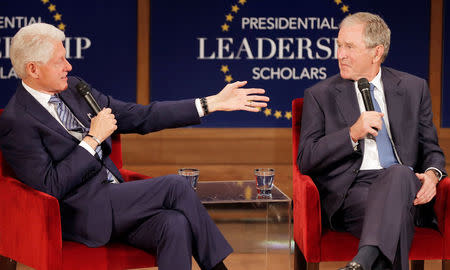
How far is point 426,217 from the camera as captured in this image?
112 inches

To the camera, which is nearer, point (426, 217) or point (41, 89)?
point (41, 89)

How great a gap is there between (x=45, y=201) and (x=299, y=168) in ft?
3.89

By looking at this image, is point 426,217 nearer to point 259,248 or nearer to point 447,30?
point 259,248

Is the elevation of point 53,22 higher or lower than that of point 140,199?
higher

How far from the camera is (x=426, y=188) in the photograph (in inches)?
107

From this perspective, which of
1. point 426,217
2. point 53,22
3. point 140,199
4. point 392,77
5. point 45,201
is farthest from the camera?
point 53,22

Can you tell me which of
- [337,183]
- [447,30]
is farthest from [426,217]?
[447,30]

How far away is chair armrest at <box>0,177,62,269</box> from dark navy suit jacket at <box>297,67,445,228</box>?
1159 millimetres

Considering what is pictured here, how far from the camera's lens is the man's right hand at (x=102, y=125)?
2553 millimetres

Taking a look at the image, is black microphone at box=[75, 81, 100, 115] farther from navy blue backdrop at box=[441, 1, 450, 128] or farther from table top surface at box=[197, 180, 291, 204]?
navy blue backdrop at box=[441, 1, 450, 128]

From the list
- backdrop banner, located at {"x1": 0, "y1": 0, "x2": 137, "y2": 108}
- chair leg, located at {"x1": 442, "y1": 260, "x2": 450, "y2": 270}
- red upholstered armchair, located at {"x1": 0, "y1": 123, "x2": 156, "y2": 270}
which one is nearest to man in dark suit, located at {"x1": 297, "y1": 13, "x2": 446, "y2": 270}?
chair leg, located at {"x1": 442, "y1": 260, "x2": 450, "y2": 270}

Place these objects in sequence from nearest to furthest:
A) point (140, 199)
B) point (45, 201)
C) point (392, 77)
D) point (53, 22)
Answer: point (45, 201)
point (140, 199)
point (392, 77)
point (53, 22)

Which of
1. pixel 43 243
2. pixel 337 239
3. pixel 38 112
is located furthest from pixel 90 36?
pixel 337 239

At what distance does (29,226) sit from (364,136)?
1462 mm
